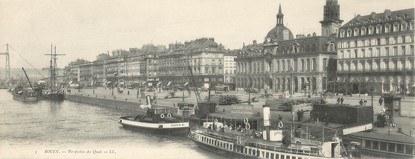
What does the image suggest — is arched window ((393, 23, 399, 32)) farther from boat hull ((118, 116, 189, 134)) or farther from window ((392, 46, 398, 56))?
boat hull ((118, 116, 189, 134))

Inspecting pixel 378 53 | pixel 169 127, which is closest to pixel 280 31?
pixel 378 53

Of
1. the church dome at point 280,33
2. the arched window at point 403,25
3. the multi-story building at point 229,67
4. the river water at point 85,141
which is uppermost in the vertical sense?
the church dome at point 280,33

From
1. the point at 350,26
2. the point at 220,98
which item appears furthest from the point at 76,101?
the point at 350,26

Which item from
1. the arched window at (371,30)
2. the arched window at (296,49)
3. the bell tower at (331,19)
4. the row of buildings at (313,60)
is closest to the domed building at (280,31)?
the row of buildings at (313,60)

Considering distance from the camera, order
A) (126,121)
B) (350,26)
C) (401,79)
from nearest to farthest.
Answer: (126,121), (401,79), (350,26)

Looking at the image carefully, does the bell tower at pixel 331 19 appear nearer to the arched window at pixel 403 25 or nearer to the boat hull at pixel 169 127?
the arched window at pixel 403 25

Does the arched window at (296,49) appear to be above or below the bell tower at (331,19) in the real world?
below

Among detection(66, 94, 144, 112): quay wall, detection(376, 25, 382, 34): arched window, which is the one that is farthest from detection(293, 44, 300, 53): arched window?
detection(66, 94, 144, 112): quay wall

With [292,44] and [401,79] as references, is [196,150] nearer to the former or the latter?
[401,79]
